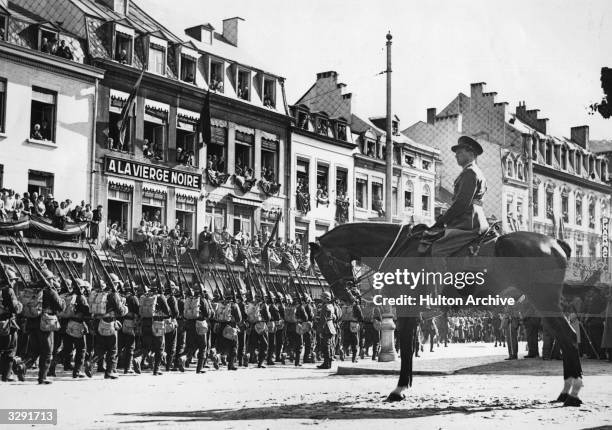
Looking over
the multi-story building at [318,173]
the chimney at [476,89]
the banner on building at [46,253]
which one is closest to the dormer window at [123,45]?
the banner on building at [46,253]

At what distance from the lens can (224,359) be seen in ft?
86.8

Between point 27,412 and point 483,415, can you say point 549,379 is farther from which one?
point 27,412

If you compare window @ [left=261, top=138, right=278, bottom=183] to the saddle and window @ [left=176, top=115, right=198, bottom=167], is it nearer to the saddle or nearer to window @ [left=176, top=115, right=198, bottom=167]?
window @ [left=176, top=115, right=198, bottom=167]

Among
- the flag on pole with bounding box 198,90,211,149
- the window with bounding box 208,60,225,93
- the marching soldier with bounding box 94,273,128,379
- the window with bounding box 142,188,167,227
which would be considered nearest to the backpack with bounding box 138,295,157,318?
the marching soldier with bounding box 94,273,128,379

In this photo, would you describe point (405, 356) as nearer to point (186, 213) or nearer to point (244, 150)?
point (186, 213)

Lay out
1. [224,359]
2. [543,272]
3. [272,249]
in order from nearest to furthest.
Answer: [543,272]
[224,359]
[272,249]

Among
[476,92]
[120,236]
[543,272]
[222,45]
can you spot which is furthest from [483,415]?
[476,92]

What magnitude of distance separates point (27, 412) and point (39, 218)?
2039cm

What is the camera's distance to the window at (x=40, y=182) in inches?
1215

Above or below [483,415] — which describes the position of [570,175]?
above

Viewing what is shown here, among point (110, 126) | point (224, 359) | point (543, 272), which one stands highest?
point (110, 126)

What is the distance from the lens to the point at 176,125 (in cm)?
3722

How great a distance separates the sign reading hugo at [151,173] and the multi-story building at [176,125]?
4cm

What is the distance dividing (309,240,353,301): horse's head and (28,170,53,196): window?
19542mm
